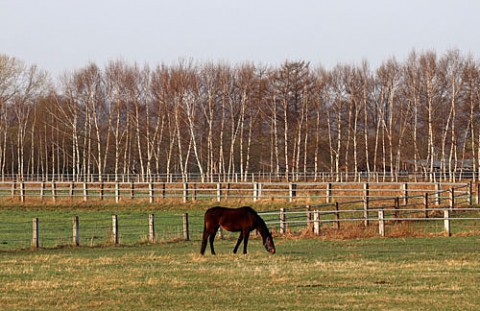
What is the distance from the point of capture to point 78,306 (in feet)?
47.1

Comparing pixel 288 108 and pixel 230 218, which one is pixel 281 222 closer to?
pixel 230 218

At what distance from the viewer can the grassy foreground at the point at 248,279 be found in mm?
14531

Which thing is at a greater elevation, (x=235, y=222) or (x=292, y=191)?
(x=292, y=191)

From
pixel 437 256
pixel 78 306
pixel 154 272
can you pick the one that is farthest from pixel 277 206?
pixel 78 306

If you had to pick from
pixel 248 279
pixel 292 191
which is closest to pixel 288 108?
pixel 292 191

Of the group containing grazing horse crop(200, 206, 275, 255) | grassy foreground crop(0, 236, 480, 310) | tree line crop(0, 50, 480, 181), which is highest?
tree line crop(0, 50, 480, 181)

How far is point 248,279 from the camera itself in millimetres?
17484

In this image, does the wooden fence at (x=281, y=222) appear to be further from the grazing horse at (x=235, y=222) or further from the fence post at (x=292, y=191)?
the grazing horse at (x=235, y=222)

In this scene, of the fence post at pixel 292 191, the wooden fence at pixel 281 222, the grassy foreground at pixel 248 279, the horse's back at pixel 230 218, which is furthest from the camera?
the fence post at pixel 292 191

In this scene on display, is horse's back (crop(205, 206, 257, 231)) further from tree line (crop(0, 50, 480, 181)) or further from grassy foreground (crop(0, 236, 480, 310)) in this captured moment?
tree line (crop(0, 50, 480, 181))

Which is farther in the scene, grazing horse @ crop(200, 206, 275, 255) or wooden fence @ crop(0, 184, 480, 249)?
wooden fence @ crop(0, 184, 480, 249)

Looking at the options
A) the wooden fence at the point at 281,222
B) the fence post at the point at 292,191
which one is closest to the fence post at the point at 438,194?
the wooden fence at the point at 281,222

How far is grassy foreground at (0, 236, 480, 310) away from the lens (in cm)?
1453

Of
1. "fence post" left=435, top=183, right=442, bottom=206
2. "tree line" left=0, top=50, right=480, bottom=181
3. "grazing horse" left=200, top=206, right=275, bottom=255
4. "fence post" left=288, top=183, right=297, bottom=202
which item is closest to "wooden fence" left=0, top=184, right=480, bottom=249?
"fence post" left=435, top=183, right=442, bottom=206
